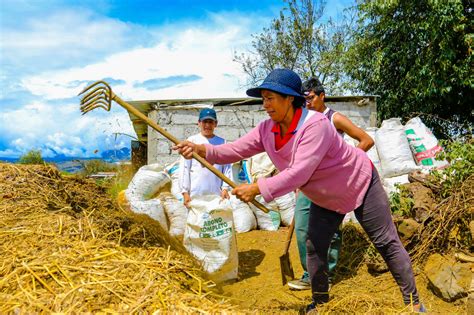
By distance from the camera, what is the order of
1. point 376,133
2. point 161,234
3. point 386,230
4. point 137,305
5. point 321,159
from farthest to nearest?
1. point 376,133
2. point 161,234
3. point 386,230
4. point 321,159
5. point 137,305

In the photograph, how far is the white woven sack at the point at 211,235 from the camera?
11.9 ft

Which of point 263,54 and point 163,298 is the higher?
point 263,54

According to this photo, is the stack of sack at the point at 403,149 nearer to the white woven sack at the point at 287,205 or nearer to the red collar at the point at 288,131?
the white woven sack at the point at 287,205

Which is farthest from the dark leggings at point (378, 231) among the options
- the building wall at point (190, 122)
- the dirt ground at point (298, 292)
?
the building wall at point (190, 122)

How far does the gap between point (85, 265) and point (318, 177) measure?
1.31 metres

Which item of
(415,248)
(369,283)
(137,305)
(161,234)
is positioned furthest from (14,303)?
(415,248)

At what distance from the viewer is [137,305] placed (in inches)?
74.8

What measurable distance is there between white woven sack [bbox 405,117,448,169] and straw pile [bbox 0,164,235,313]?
387 cm

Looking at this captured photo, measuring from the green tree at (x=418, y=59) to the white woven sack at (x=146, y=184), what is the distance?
557 cm

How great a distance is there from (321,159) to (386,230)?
2.13ft

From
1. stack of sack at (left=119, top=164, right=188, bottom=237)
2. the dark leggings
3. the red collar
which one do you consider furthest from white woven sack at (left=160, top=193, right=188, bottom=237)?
the red collar

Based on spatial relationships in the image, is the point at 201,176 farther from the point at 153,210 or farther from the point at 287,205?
the point at 287,205

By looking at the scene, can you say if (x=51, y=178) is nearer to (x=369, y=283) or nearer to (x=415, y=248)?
(x=369, y=283)

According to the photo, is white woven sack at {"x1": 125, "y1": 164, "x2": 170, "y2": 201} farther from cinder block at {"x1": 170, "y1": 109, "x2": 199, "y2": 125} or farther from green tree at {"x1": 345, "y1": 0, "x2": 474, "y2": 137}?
green tree at {"x1": 345, "y1": 0, "x2": 474, "y2": 137}
